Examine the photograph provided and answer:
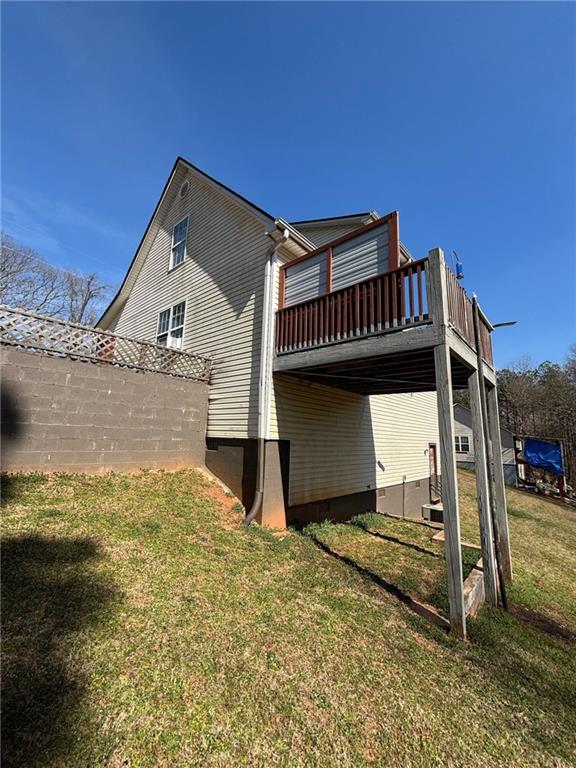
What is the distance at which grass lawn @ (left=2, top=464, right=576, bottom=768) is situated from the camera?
6.98ft

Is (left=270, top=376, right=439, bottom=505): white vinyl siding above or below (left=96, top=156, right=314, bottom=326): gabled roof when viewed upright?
below

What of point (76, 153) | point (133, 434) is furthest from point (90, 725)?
point (76, 153)

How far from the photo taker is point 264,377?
680 cm

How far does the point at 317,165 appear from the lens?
31.7 ft

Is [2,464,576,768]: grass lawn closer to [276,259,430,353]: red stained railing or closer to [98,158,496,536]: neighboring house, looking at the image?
[98,158,496,536]: neighboring house

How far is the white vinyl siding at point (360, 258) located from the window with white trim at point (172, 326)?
546 centimetres

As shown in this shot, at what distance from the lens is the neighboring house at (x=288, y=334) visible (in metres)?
5.62

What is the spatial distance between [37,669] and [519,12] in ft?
37.9

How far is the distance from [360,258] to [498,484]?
16.9 ft

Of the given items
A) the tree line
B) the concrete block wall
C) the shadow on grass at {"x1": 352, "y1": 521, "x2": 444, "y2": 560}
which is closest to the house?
the concrete block wall

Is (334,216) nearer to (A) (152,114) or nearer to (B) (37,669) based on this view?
(A) (152,114)

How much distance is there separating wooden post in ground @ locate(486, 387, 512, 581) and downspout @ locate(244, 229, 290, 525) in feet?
13.9

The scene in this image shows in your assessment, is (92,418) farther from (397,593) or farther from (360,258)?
(397,593)

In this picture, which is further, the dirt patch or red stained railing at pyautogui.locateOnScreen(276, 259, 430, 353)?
the dirt patch
